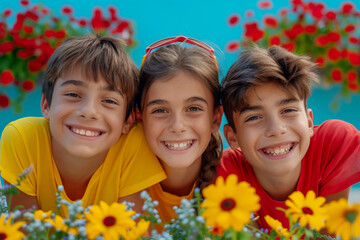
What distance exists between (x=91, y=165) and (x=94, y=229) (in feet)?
3.82

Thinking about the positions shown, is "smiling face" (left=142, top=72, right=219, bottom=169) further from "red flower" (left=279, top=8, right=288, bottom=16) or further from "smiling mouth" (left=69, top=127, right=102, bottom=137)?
"red flower" (left=279, top=8, right=288, bottom=16)

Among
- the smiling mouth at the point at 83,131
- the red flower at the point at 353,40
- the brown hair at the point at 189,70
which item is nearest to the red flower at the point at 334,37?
the red flower at the point at 353,40

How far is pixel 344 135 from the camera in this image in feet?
6.32

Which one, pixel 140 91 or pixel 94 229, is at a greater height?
pixel 140 91

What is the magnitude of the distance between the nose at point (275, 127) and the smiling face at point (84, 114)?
0.58 metres

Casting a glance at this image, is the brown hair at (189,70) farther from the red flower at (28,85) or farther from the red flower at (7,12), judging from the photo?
the red flower at (7,12)

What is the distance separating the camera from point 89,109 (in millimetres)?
1632

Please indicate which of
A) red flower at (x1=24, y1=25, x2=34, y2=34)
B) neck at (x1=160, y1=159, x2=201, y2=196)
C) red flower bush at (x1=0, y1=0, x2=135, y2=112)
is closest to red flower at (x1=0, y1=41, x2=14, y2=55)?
red flower bush at (x1=0, y1=0, x2=135, y2=112)

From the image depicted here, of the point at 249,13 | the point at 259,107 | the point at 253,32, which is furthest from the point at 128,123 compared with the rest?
the point at 249,13

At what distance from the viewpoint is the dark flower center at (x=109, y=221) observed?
78 cm

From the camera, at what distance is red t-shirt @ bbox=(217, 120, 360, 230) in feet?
6.11

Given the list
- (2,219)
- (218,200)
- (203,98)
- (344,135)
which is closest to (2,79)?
(203,98)

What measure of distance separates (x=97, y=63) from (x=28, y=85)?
67.5 inches

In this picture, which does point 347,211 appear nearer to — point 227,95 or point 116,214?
point 116,214
